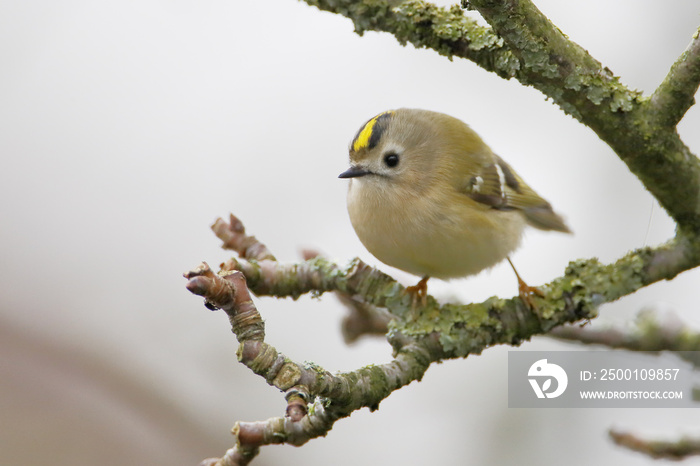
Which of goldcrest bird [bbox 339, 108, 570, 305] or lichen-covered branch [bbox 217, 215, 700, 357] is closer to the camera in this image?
lichen-covered branch [bbox 217, 215, 700, 357]

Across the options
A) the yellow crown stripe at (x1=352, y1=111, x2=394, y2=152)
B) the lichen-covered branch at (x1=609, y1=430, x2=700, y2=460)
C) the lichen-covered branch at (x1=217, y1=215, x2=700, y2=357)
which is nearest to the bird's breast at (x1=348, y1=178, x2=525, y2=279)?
the yellow crown stripe at (x1=352, y1=111, x2=394, y2=152)

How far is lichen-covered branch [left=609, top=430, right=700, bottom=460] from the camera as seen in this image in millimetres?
1419

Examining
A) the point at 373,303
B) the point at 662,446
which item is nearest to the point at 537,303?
the point at 373,303

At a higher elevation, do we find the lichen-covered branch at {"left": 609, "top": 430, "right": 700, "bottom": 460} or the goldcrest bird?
the goldcrest bird

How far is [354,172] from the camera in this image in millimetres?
1827

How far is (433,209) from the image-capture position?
5.66 ft

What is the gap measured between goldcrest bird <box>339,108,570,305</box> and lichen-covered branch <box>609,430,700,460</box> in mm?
426

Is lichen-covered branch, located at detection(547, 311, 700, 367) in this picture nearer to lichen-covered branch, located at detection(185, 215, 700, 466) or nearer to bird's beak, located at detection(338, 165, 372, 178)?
lichen-covered branch, located at detection(185, 215, 700, 466)

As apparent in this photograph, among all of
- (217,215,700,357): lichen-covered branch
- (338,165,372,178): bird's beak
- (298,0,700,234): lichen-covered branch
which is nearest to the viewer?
(298,0,700,234): lichen-covered branch

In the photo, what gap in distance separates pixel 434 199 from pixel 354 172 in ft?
0.77

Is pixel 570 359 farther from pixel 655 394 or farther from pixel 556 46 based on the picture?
pixel 556 46

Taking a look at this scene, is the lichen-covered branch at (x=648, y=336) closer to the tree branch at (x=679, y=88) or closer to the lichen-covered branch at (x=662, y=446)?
the lichen-covered branch at (x=662, y=446)

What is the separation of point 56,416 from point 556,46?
43.5 inches

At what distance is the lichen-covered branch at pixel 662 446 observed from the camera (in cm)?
142
